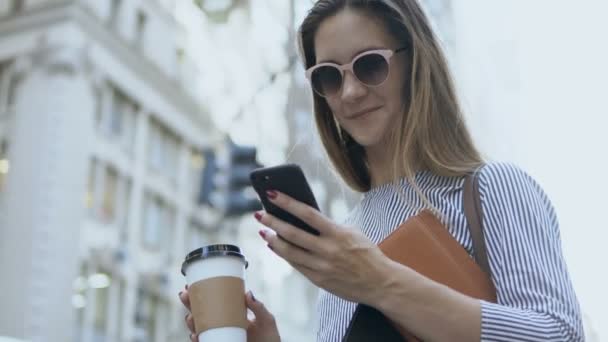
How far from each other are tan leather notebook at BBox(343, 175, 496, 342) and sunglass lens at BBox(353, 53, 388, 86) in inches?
11.9

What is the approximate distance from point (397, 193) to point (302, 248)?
40 cm

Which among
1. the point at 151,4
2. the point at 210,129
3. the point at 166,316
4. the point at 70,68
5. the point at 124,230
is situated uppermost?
the point at 151,4

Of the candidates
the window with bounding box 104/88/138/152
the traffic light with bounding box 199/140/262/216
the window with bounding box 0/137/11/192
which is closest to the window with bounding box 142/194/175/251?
the window with bounding box 104/88/138/152

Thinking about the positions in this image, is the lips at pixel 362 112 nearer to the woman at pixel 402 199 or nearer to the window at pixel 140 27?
the woman at pixel 402 199

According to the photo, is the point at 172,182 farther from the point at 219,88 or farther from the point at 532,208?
the point at 532,208

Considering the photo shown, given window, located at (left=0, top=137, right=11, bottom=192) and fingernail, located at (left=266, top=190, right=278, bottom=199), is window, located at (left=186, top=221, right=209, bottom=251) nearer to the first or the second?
window, located at (left=0, top=137, right=11, bottom=192)

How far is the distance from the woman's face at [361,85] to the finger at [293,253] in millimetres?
415

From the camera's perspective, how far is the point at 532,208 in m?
1.40

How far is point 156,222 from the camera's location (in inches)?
974

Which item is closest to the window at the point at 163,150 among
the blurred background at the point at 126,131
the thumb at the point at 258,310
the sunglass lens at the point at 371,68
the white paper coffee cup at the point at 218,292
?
the blurred background at the point at 126,131

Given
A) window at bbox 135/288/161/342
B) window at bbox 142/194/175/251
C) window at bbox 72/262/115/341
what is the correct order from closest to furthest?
window at bbox 72/262/115/341, window at bbox 135/288/161/342, window at bbox 142/194/175/251

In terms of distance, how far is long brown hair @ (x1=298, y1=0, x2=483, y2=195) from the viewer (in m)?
1.61

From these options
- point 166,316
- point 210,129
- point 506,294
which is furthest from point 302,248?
point 210,129

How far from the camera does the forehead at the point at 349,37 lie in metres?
1.68
